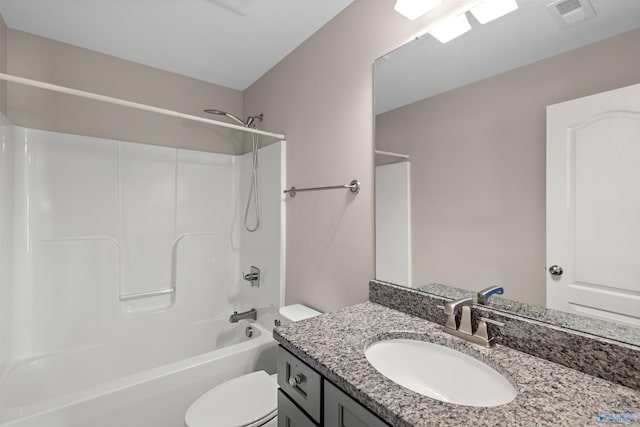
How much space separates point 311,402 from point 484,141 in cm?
105

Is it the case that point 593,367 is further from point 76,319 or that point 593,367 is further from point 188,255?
point 76,319

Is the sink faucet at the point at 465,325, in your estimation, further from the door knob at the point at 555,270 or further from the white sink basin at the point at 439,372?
the door knob at the point at 555,270

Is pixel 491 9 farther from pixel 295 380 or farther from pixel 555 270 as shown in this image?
pixel 295 380

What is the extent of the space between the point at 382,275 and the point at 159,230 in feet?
6.00

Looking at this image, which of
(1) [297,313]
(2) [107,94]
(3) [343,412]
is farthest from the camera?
(2) [107,94]

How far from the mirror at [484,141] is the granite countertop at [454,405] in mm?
179

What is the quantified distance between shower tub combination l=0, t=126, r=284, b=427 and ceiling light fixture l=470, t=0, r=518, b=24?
4.62ft

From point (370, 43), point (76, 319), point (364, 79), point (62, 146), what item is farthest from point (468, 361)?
point (62, 146)

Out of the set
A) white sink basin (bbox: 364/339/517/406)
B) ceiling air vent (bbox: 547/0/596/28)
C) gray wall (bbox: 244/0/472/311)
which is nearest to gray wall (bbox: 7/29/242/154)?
gray wall (bbox: 244/0/472/311)

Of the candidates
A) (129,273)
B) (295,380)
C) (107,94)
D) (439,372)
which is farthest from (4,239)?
(439,372)

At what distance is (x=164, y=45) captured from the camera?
203cm

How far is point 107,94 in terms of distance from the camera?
216 cm

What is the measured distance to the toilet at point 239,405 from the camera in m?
1.24

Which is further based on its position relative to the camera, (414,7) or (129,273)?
(129,273)
